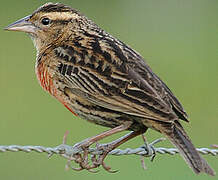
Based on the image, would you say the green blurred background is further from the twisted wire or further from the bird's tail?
the bird's tail

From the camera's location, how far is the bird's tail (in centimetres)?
709

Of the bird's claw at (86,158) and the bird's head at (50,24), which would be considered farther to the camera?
the bird's head at (50,24)

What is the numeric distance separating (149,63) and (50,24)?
793 cm

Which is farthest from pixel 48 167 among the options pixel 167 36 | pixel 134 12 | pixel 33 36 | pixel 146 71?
pixel 134 12

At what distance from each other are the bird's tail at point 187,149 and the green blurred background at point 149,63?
2930mm

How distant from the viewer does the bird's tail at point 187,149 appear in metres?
7.09

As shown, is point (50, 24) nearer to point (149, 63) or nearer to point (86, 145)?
point (86, 145)

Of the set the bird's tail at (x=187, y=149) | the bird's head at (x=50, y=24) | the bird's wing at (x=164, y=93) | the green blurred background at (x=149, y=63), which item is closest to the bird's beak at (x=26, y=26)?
the bird's head at (x=50, y=24)

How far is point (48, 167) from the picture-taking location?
11375 millimetres

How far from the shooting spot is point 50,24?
8508 mm

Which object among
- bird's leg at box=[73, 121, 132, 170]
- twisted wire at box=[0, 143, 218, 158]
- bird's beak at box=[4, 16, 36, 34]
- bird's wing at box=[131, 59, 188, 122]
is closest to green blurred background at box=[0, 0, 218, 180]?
twisted wire at box=[0, 143, 218, 158]

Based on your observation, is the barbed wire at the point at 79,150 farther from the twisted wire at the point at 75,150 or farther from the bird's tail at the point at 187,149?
the bird's tail at the point at 187,149

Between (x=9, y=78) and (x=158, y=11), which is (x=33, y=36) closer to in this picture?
(x=9, y=78)

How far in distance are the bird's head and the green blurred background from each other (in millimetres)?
2935
